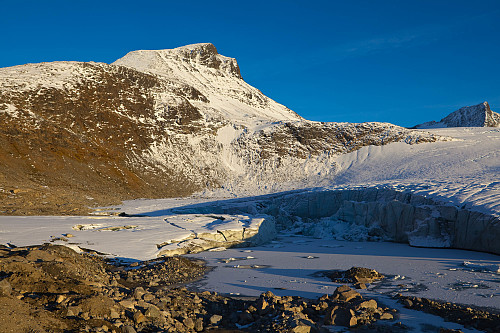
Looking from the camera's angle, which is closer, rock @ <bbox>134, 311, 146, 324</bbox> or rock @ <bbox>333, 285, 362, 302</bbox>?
rock @ <bbox>134, 311, 146, 324</bbox>

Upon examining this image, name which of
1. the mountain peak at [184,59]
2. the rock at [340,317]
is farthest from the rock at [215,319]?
the mountain peak at [184,59]

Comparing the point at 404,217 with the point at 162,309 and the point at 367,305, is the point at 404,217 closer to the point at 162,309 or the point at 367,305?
the point at 367,305

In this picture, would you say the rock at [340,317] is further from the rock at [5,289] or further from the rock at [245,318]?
the rock at [5,289]

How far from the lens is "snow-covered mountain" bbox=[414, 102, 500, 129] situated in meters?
102

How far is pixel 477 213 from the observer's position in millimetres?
15672

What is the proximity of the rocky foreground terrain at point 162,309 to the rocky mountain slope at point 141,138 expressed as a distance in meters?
27.1

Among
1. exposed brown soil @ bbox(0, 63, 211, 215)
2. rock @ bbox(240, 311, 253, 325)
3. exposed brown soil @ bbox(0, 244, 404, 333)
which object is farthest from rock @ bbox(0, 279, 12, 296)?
exposed brown soil @ bbox(0, 63, 211, 215)

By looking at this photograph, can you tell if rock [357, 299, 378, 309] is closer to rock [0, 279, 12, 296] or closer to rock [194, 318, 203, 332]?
rock [194, 318, 203, 332]

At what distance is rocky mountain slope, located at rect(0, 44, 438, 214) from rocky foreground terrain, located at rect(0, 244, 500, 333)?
2714cm

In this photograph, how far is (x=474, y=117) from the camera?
10456cm

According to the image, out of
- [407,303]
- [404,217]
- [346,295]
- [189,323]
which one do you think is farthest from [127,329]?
[404,217]

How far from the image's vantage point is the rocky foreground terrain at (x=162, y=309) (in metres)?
5.75

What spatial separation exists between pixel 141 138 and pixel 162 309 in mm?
49358

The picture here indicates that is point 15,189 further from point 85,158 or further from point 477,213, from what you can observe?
point 477,213
